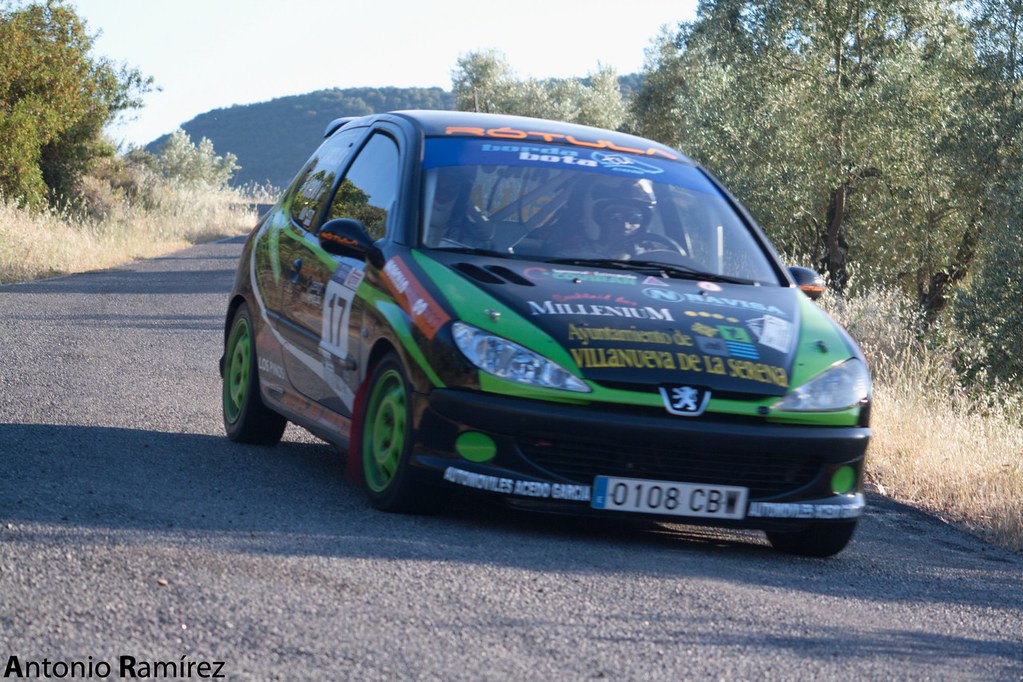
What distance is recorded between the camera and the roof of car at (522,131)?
696 centimetres

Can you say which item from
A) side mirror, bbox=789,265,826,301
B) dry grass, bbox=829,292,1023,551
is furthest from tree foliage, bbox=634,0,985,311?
side mirror, bbox=789,265,826,301

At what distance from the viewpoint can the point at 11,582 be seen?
431 cm

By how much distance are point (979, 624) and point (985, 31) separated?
51.7 ft

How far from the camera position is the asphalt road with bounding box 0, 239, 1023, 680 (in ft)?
12.7

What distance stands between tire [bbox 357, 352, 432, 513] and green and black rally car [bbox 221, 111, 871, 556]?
12mm

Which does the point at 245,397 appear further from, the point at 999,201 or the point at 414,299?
the point at 999,201

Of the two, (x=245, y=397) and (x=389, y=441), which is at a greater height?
(x=389, y=441)

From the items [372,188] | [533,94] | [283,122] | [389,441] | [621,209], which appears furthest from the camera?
[283,122]

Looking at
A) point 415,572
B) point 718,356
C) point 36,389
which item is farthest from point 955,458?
point 36,389

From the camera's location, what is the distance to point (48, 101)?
2722 cm

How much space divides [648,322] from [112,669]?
281 centimetres

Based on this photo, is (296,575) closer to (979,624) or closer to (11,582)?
(11,582)

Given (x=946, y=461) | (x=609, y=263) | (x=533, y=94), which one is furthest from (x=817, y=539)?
(x=533, y=94)

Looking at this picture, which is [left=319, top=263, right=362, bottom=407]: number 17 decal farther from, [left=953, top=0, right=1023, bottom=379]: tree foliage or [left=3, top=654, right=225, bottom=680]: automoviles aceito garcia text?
[left=953, top=0, right=1023, bottom=379]: tree foliage
